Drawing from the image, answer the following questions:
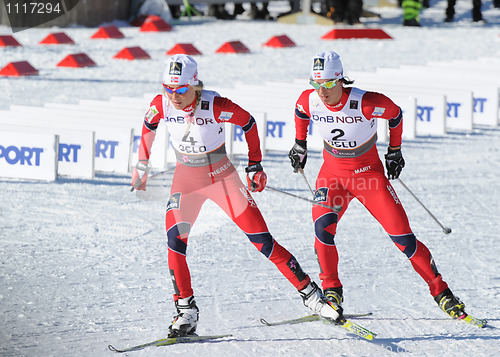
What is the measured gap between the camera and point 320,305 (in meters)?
5.72

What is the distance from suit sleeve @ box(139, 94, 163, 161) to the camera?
575 centimetres

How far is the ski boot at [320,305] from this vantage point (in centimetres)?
569

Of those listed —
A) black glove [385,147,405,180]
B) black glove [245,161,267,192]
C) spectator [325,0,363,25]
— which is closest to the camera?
black glove [245,161,267,192]

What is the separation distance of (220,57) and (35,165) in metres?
10.4

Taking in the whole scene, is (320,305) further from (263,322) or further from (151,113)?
(151,113)

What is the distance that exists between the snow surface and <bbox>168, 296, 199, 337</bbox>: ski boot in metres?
0.11

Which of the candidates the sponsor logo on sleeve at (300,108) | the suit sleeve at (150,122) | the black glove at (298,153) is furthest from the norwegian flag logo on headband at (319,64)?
the suit sleeve at (150,122)

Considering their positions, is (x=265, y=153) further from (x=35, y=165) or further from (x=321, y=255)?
(x=321, y=255)

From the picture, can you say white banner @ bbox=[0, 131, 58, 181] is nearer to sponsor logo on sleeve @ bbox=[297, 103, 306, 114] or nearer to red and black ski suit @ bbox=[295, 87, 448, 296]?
sponsor logo on sleeve @ bbox=[297, 103, 306, 114]

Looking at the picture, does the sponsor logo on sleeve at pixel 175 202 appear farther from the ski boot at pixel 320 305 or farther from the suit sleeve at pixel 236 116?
the ski boot at pixel 320 305

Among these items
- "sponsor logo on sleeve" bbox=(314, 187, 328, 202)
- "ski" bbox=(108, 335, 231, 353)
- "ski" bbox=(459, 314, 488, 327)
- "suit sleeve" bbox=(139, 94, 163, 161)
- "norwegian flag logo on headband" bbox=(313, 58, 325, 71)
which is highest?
"norwegian flag logo on headband" bbox=(313, 58, 325, 71)

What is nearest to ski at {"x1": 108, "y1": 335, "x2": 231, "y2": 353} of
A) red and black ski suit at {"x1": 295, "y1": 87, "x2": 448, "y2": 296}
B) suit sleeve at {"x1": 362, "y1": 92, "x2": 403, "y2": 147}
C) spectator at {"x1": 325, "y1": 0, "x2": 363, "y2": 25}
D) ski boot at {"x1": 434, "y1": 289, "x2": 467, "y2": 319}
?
red and black ski suit at {"x1": 295, "y1": 87, "x2": 448, "y2": 296}

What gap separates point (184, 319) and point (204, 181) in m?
0.85

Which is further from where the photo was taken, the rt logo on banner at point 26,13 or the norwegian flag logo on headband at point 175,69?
the rt logo on banner at point 26,13
